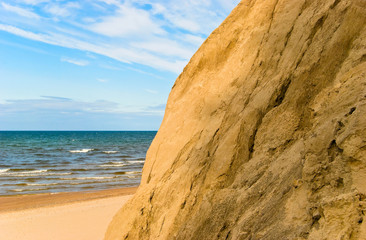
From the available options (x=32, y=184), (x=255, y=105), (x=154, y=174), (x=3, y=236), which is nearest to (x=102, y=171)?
(x=32, y=184)

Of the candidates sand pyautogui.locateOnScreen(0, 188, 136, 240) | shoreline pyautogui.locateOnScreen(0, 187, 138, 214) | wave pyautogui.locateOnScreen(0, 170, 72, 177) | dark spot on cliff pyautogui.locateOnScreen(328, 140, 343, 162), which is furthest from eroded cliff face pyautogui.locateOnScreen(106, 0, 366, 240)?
wave pyautogui.locateOnScreen(0, 170, 72, 177)

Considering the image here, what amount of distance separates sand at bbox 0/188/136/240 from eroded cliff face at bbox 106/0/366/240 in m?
5.60

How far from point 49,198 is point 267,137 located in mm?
15015

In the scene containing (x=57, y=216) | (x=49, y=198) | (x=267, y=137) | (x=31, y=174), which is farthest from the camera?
(x=31, y=174)

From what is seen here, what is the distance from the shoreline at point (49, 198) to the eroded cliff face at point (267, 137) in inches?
423

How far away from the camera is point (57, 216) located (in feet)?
41.9

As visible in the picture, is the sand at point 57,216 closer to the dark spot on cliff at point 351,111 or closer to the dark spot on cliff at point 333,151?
the dark spot on cliff at point 333,151

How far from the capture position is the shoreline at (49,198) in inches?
599

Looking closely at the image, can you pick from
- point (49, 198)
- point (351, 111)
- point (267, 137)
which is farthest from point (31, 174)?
point (351, 111)

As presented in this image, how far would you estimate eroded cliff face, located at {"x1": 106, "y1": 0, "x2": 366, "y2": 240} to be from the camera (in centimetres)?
340

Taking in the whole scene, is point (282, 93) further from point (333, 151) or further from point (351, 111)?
point (333, 151)

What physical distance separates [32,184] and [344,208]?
21108mm

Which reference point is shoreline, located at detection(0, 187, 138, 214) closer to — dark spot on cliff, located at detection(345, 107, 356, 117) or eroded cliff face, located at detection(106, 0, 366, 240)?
eroded cliff face, located at detection(106, 0, 366, 240)

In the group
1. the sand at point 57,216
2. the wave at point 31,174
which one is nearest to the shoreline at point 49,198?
the sand at point 57,216
